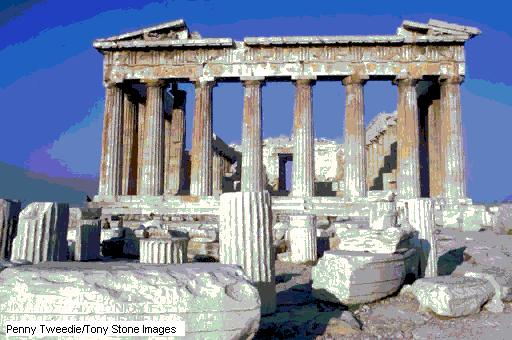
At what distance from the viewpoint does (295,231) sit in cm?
1090

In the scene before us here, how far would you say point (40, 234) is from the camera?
820 centimetres

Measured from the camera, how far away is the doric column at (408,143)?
18.7m

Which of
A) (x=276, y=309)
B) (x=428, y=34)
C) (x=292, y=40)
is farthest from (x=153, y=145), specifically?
(x=276, y=309)

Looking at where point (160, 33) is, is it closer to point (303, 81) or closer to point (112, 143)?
point (112, 143)

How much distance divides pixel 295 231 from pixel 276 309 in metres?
4.66

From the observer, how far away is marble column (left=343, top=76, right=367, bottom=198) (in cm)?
1866

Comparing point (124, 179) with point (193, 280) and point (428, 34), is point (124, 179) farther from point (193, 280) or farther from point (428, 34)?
point (193, 280)

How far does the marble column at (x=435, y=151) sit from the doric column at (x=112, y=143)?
45.5ft

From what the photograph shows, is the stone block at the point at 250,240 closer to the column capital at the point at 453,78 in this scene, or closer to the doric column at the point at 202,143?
the doric column at the point at 202,143

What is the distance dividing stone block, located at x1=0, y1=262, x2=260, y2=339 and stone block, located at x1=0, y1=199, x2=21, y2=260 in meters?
6.34

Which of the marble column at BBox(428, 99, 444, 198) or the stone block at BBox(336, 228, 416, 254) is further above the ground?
the marble column at BBox(428, 99, 444, 198)

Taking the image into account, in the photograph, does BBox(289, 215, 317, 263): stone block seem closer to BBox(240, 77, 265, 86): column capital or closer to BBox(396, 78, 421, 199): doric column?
BBox(396, 78, 421, 199): doric column

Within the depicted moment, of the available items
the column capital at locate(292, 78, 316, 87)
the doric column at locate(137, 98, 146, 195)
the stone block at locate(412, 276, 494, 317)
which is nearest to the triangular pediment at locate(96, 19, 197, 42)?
the doric column at locate(137, 98, 146, 195)
